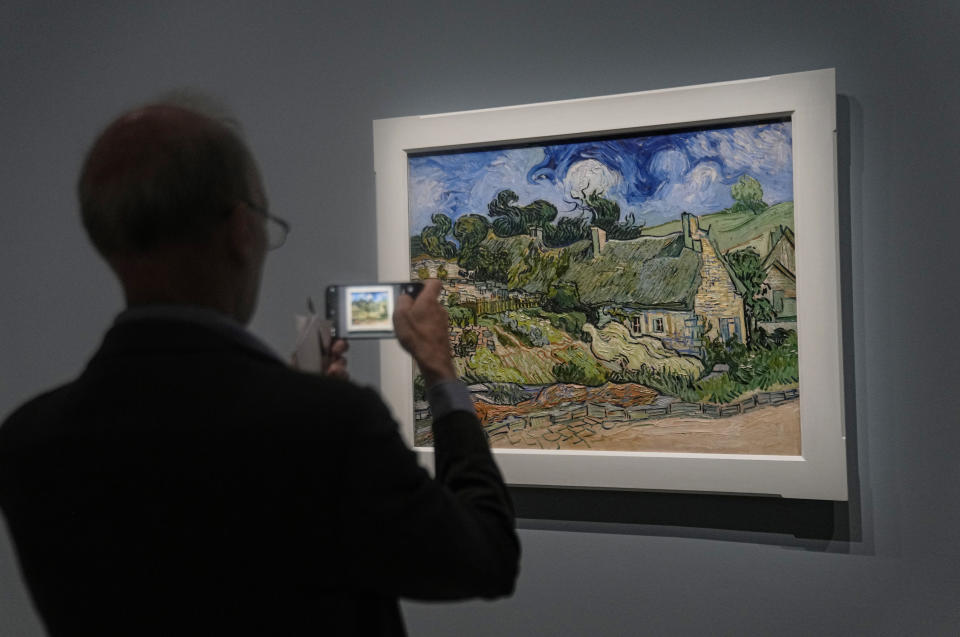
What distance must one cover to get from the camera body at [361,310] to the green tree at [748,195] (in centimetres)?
71

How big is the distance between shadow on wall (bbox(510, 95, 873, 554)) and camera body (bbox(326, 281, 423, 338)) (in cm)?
63

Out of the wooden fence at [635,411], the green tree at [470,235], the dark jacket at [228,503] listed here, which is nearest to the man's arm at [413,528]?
the dark jacket at [228,503]

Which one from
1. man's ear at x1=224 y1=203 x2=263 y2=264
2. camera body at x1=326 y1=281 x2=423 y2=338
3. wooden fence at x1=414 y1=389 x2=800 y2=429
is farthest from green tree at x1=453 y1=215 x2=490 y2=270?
man's ear at x1=224 y1=203 x2=263 y2=264

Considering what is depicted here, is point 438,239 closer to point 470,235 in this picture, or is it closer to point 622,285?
point 470,235

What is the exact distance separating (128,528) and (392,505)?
25 cm

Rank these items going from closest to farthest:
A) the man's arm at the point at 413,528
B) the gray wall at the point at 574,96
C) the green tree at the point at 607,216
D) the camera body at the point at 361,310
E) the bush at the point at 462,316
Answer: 1. the man's arm at the point at 413,528
2. the camera body at the point at 361,310
3. the gray wall at the point at 574,96
4. the green tree at the point at 607,216
5. the bush at the point at 462,316

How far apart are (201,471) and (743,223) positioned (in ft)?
3.70

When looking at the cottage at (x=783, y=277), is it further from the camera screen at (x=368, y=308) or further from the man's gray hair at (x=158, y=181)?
the man's gray hair at (x=158, y=181)

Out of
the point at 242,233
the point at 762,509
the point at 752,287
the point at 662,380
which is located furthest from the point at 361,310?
the point at 762,509

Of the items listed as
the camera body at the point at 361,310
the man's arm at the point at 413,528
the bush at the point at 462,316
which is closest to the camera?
the man's arm at the point at 413,528

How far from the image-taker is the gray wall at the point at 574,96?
1443 millimetres

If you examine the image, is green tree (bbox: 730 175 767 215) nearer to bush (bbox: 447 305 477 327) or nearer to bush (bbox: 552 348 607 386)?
bush (bbox: 552 348 607 386)

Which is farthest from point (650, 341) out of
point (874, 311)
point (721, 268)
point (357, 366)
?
point (357, 366)

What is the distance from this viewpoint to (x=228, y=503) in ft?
2.33
